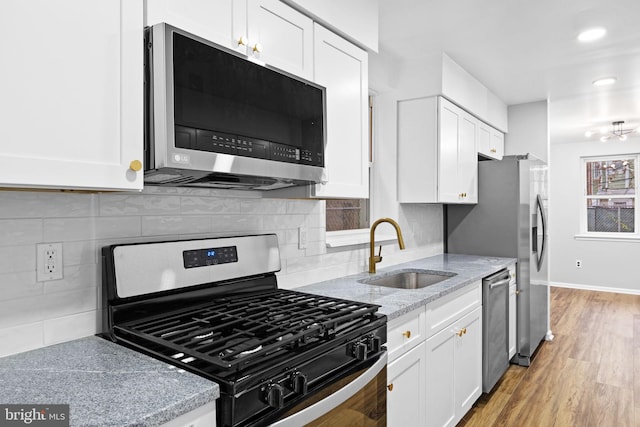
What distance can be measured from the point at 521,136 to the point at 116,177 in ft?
14.0

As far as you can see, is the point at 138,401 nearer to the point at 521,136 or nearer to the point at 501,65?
the point at 501,65

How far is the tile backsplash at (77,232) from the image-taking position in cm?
123

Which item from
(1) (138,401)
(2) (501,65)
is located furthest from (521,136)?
(1) (138,401)

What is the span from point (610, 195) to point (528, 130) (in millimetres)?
→ 3237

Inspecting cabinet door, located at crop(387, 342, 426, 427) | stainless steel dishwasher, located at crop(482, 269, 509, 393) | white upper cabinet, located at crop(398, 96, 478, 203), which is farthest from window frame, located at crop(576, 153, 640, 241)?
cabinet door, located at crop(387, 342, 426, 427)

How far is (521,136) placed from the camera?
445 cm

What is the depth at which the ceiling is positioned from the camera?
2.38m

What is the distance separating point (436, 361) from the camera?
223 centimetres

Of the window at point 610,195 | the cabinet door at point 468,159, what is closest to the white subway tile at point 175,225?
the cabinet door at point 468,159

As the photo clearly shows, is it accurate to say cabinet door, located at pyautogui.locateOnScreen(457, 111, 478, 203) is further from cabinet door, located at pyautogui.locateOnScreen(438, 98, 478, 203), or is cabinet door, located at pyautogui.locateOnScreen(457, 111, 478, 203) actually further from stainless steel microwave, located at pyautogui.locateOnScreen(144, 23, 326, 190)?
stainless steel microwave, located at pyautogui.locateOnScreen(144, 23, 326, 190)

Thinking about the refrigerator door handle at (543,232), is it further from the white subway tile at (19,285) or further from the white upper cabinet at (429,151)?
the white subway tile at (19,285)

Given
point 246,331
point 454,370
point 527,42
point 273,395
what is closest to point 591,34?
point 527,42

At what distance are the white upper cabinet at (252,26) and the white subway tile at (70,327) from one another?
3.03ft

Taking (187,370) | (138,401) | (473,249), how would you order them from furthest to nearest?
(473,249), (187,370), (138,401)
